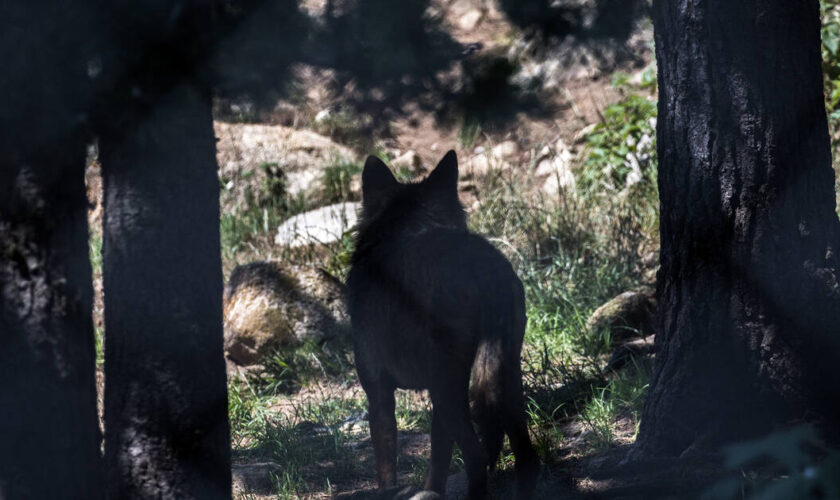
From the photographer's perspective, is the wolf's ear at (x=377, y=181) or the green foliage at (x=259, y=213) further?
the green foliage at (x=259, y=213)

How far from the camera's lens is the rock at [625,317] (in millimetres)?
5636

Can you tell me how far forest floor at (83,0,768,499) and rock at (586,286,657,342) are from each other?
6cm

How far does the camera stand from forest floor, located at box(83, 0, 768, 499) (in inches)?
104

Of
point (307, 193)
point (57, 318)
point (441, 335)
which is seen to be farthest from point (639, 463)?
point (307, 193)

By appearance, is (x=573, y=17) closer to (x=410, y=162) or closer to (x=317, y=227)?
(x=317, y=227)

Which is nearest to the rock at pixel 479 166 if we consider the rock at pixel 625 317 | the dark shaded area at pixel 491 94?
the rock at pixel 625 317

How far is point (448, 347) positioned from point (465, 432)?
355 mm

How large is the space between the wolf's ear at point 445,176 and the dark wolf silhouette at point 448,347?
24.5 inches

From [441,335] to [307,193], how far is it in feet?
19.7

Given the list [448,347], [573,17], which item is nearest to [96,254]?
[448,347]

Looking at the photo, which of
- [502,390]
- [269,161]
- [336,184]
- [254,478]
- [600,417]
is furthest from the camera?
[269,161]

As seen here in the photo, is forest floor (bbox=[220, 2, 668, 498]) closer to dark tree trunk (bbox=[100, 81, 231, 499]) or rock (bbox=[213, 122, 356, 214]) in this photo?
dark tree trunk (bbox=[100, 81, 231, 499])

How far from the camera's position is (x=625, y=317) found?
225 inches

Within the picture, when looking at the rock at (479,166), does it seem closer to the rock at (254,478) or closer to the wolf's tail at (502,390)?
the rock at (254,478)
